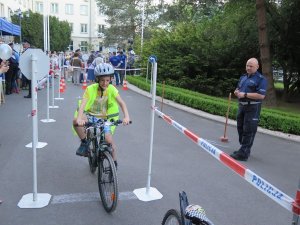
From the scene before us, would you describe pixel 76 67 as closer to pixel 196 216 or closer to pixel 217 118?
pixel 217 118

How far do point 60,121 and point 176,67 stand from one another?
388 inches

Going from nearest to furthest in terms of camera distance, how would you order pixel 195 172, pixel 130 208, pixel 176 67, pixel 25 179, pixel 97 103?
1. pixel 130 208
2. pixel 97 103
3. pixel 25 179
4. pixel 195 172
5. pixel 176 67

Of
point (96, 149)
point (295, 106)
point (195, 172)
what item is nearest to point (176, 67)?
point (295, 106)

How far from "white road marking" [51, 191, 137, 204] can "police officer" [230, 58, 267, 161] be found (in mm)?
2944

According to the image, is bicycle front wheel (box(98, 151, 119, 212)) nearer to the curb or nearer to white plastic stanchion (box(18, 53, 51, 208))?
white plastic stanchion (box(18, 53, 51, 208))

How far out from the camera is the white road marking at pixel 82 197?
4919 mm

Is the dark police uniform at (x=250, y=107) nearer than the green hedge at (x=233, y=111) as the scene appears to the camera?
Yes

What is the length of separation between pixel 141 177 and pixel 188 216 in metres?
3.15

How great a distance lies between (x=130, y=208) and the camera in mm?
4727

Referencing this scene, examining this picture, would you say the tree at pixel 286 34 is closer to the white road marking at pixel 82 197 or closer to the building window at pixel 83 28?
→ the white road marking at pixel 82 197

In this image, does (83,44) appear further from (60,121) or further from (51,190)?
(51,190)

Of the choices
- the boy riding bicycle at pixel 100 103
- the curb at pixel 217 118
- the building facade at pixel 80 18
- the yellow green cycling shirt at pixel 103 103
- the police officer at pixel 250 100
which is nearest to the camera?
the boy riding bicycle at pixel 100 103

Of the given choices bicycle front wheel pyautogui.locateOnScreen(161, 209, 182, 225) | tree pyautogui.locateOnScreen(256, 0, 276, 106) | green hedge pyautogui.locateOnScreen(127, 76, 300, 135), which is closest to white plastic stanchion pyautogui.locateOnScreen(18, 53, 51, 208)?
bicycle front wheel pyautogui.locateOnScreen(161, 209, 182, 225)

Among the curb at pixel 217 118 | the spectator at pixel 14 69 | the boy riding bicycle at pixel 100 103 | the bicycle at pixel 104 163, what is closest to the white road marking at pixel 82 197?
the bicycle at pixel 104 163
